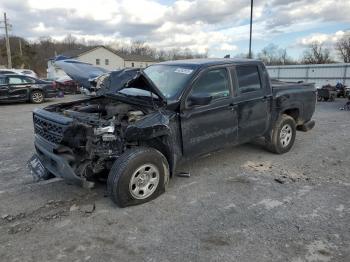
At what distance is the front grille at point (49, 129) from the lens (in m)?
4.07

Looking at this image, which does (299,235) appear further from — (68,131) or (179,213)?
(68,131)

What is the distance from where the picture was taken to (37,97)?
16.9 m

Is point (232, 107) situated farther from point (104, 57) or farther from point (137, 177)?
point (104, 57)

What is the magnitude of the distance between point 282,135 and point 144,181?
338cm

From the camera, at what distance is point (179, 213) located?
4.01 m

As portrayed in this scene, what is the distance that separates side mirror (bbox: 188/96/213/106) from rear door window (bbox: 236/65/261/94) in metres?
1.03

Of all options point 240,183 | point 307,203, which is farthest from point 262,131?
point 307,203

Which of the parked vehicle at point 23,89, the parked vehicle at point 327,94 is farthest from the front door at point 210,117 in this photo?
the parked vehicle at point 327,94

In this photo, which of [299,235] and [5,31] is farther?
[5,31]

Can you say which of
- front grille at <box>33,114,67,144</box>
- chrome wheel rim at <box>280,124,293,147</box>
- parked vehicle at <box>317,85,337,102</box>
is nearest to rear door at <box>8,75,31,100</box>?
front grille at <box>33,114,67,144</box>

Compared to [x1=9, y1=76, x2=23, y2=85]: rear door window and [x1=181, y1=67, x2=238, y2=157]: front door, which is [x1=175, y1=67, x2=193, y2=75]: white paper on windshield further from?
[x1=9, y1=76, x2=23, y2=85]: rear door window

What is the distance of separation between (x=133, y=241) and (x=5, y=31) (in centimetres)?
5051

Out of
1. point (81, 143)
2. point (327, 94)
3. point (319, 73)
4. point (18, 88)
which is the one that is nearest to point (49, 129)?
point (81, 143)

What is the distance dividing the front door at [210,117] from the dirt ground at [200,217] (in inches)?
23.9
